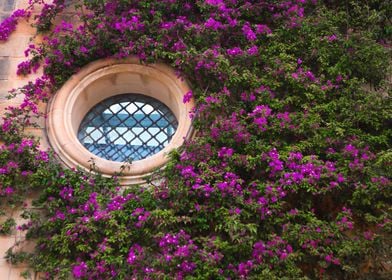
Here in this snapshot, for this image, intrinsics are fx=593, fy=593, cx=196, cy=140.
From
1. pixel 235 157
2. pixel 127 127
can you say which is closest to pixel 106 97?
pixel 127 127

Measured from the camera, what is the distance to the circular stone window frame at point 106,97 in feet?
18.8

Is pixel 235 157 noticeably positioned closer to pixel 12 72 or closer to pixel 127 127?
pixel 127 127

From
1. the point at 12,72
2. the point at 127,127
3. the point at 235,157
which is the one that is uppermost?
the point at 12,72

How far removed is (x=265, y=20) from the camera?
650 cm

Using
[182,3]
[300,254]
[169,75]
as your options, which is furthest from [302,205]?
[182,3]

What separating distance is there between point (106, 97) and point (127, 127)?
18.7 inches

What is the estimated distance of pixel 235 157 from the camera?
532cm

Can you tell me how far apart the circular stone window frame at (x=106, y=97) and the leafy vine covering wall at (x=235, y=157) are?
110mm

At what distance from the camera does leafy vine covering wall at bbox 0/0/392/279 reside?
16.1 ft

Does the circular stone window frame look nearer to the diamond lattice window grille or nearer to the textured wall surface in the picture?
the diamond lattice window grille

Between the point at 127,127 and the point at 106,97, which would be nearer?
the point at 127,127

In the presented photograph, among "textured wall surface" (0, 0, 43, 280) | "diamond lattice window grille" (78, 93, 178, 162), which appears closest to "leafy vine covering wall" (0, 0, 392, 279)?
"textured wall surface" (0, 0, 43, 280)

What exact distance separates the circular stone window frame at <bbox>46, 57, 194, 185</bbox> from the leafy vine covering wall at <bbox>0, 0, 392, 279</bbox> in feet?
0.36

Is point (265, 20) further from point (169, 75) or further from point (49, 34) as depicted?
point (49, 34)
